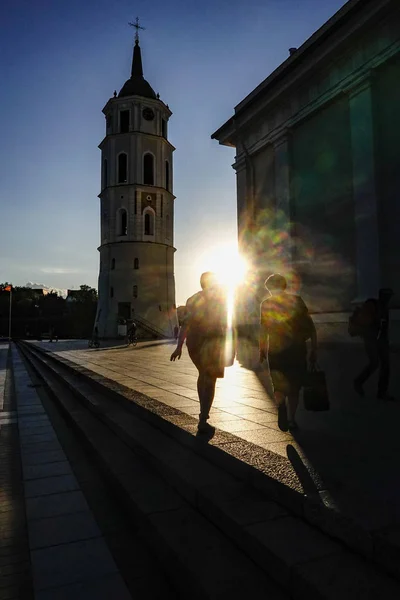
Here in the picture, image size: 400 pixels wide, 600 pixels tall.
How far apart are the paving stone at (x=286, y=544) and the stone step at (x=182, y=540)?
10cm

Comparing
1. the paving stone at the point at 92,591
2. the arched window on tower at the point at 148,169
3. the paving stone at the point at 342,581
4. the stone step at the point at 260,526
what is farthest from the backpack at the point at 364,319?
the arched window on tower at the point at 148,169

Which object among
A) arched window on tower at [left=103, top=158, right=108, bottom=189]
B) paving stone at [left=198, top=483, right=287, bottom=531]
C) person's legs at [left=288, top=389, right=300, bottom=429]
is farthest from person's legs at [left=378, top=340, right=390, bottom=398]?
arched window on tower at [left=103, top=158, right=108, bottom=189]

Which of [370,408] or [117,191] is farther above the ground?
[117,191]

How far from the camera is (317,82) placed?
13250mm

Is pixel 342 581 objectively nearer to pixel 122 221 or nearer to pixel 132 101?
pixel 122 221

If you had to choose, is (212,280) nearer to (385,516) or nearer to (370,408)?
(370,408)

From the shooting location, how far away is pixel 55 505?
384 centimetres

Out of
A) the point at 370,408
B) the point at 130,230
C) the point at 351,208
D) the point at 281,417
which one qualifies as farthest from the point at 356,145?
the point at 130,230

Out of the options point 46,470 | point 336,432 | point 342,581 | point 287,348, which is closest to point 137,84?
point 287,348

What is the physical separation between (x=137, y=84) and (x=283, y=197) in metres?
37.8

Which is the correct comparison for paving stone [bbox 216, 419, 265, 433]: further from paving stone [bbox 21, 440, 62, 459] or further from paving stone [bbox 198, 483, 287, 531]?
paving stone [bbox 21, 440, 62, 459]

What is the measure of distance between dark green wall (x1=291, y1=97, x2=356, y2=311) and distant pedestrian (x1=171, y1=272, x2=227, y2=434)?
8059 millimetres

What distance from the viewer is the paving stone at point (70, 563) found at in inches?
105

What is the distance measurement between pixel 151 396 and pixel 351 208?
8263 millimetres
